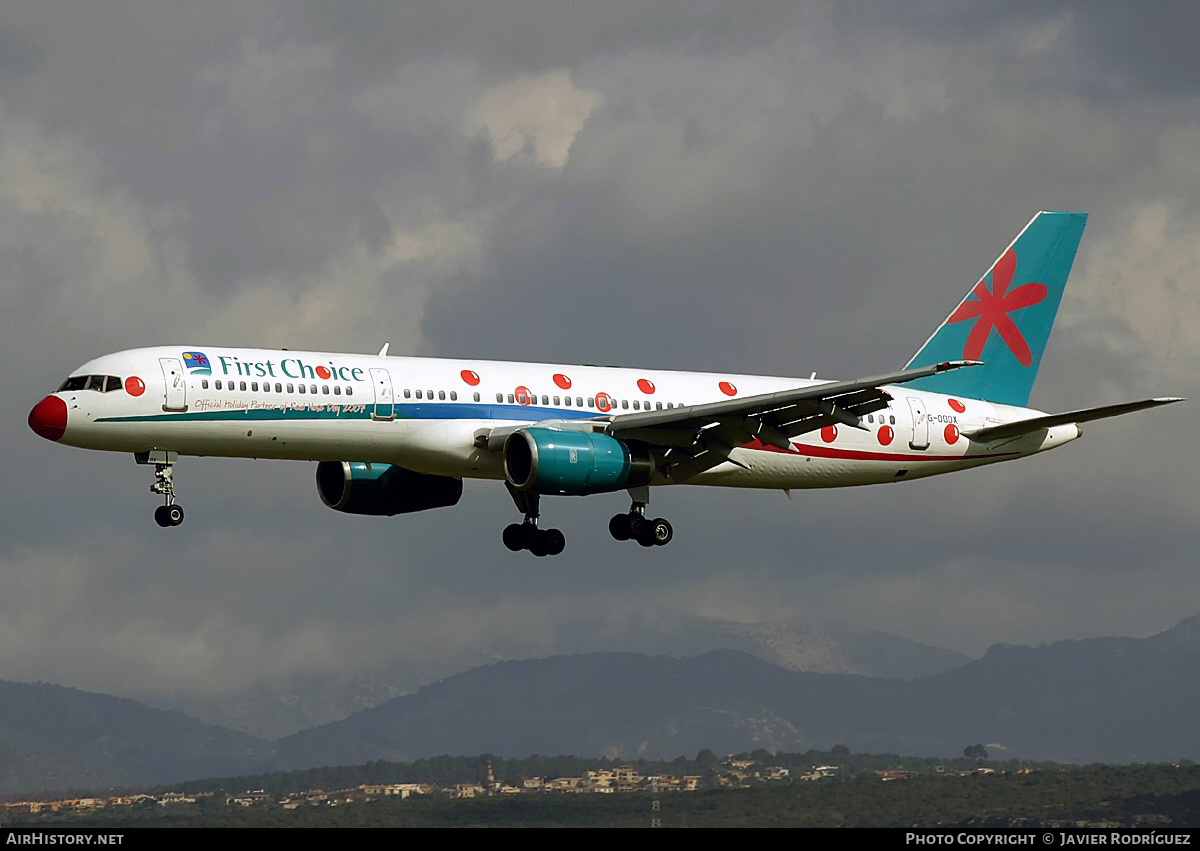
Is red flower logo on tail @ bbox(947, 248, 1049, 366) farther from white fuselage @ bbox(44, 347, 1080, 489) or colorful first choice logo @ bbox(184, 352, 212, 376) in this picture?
colorful first choice logo @ bbox(184, 352, 212, 376)

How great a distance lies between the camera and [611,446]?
5612cm

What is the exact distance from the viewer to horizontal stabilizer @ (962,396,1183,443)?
5631 centimetres

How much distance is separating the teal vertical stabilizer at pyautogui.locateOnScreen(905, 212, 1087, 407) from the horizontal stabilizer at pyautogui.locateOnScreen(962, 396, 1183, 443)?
215 centimetres

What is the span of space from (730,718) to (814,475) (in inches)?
4623

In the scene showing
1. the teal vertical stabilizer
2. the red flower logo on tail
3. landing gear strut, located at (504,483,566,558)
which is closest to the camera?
landing gear strut, located at (504,483,566,558)

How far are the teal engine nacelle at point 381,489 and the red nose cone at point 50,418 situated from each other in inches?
487

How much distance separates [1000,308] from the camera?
6900 cm

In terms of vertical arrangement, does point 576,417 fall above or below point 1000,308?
below

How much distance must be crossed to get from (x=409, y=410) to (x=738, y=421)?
10.3 metres

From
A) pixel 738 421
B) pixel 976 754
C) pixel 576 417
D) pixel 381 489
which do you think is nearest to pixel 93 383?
pixel 381 489

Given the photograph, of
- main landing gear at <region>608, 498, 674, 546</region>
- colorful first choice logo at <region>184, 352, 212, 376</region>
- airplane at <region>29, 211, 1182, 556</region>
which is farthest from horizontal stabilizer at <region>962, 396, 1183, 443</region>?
colorful first choice logo at <region>184, 352, 212, 376</region>

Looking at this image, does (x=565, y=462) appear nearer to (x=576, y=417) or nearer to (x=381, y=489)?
(x=576, y=417)

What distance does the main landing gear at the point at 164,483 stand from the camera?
173 ft
